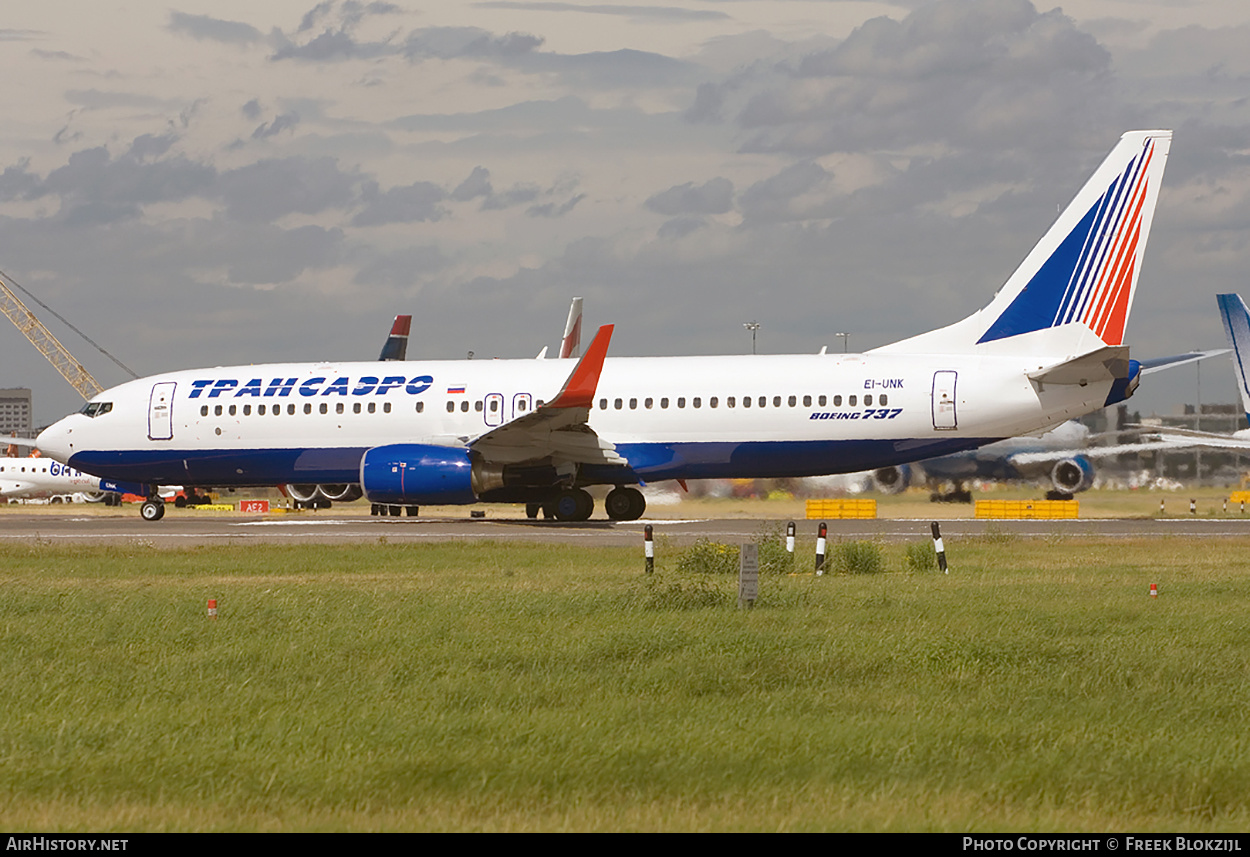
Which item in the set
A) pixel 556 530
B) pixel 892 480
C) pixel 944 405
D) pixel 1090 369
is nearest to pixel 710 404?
pixel 556 530

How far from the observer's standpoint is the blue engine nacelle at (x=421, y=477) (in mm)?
31578

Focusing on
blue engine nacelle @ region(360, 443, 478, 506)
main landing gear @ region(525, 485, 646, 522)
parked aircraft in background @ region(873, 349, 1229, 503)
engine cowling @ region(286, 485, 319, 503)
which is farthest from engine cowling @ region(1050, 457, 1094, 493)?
engine cowling @ region(286, 485, 319, 503)

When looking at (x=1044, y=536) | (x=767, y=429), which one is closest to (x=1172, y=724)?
(x=1044, y=536)

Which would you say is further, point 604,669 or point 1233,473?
point 1233,473

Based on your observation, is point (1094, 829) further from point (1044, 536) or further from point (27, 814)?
point (1044, 536)

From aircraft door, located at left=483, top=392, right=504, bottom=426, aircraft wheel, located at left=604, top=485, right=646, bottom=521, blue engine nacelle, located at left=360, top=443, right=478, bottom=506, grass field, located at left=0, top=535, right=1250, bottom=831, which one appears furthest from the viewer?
aircraft wheel, located at left=604, top=485, right=646, bottom=521

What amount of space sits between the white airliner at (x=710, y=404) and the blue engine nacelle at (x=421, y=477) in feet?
0.14

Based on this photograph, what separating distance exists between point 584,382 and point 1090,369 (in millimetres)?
10976

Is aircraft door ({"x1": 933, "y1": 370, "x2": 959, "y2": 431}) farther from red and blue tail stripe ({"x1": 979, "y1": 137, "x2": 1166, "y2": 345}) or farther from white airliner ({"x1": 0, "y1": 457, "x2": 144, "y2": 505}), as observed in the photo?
white airliner ({"x1": 0, "y1": 457, "x2": 144, "y2": 505})

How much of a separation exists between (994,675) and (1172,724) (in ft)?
6.30

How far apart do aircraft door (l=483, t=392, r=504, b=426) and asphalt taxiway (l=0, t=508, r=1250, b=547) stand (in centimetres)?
247

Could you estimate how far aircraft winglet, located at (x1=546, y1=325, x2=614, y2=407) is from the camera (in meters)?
30.6

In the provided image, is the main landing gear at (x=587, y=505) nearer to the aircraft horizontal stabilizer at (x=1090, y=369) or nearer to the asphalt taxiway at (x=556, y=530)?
the asphalt taxiway at (x=556, y=530)
